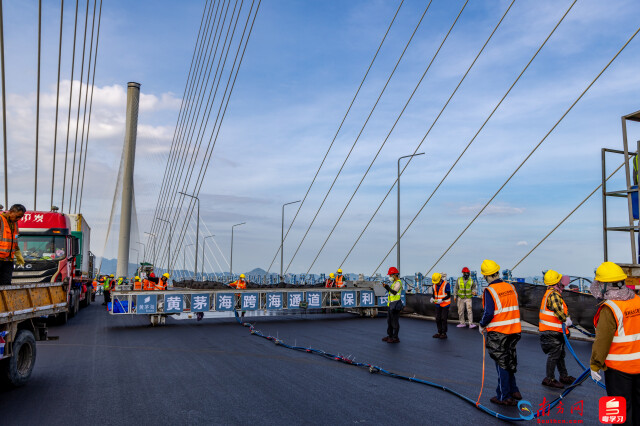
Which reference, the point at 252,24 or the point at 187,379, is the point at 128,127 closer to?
the point at 252,24

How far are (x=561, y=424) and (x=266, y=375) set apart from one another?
15.0ft

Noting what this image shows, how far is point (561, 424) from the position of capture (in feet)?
19.7

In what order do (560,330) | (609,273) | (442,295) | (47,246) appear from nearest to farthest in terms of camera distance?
(609,273) < (560,330) < (442,295) < (47,246)

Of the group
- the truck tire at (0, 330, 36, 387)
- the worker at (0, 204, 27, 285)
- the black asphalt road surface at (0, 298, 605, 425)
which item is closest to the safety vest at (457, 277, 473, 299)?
the black asphalt road surface at (0, 298, 605, 425)

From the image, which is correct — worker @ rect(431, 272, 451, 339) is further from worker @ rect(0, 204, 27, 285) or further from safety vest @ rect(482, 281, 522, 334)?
worker @ rect(0, 204, 27, 285)

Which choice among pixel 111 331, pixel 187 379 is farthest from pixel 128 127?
pixel 187 379

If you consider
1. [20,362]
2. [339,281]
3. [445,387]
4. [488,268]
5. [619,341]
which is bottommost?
[445,387]

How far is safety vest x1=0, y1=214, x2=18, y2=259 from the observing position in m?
8.09

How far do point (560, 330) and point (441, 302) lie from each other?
21.0 feet

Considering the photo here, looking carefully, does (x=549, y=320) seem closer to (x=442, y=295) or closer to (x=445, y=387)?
(x=445, y=387)

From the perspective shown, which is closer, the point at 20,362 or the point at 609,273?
the point at 609,273

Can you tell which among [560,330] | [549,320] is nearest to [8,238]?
[549,320]

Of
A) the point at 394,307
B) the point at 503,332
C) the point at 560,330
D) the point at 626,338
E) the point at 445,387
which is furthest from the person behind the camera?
the point at 394,307

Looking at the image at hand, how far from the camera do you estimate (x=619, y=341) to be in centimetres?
454
